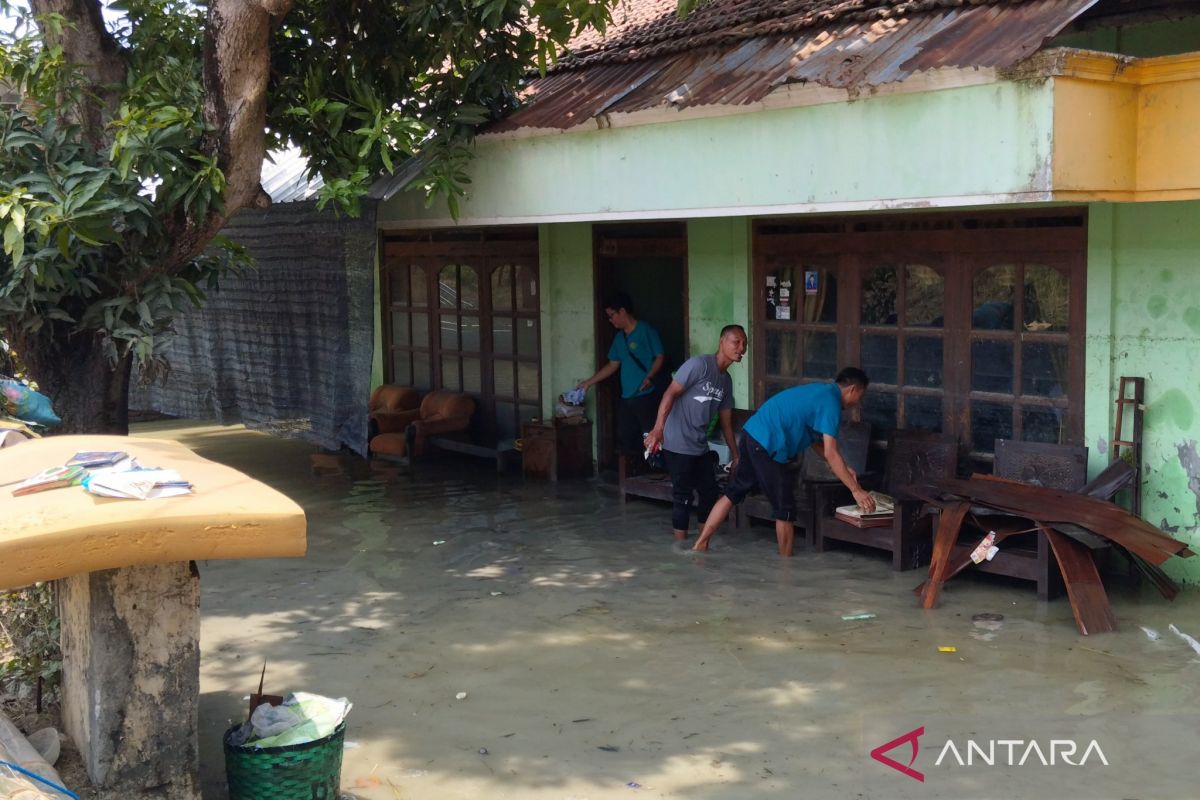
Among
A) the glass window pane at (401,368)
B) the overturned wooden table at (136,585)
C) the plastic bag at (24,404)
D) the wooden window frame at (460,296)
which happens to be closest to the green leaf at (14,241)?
the plastic bag at (24,404)

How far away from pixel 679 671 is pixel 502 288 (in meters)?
6.60

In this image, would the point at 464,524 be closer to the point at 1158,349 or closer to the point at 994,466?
the point at 994,466

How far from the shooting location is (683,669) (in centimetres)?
633

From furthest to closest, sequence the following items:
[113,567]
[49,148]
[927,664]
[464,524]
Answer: [464,524], [49,148], [927,664], [113,567]

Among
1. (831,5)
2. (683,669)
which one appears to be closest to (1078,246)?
(831,5)

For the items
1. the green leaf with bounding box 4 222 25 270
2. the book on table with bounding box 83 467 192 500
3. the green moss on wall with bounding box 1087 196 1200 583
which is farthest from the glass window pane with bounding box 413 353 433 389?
the book on table with bounding box 83 467 192 500

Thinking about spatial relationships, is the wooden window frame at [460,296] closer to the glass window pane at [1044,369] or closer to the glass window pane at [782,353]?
the glass window pane at [782,353]

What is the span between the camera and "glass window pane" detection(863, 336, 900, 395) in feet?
29.2

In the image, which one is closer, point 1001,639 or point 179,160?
point 1001,639

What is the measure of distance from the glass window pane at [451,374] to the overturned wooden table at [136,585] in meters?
7.86

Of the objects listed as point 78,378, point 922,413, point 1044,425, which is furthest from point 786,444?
point 78,378

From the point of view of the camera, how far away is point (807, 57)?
7309mm

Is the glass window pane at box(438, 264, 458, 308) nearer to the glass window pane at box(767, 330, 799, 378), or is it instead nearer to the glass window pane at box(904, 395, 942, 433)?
the glass window pane at box(767, 330, 799, 378)

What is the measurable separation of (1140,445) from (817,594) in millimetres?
2166
